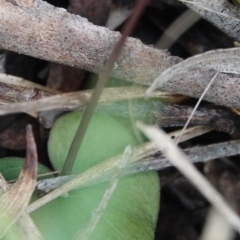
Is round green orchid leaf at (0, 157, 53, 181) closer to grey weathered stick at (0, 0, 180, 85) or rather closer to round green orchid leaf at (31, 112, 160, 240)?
round green orchid leaf at (31, 112, 160, 240)

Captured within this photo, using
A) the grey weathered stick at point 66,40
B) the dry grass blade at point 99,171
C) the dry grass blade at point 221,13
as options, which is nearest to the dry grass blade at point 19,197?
the dry grass blade at point 99,171

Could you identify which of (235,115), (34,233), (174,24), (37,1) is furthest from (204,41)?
(34,233)

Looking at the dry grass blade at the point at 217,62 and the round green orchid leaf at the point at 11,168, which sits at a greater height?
the dry grass blade at the point at 217,62

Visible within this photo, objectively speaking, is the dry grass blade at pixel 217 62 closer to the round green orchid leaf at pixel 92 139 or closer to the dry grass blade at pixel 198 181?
the round green orchid leaf at pixel 92 139

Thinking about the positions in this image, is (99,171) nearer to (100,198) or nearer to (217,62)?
(100,198)

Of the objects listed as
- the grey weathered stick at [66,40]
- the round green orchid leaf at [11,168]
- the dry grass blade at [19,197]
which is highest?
the grey weathered stick at [66,40]

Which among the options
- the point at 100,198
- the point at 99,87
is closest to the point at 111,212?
the point at 100,198
